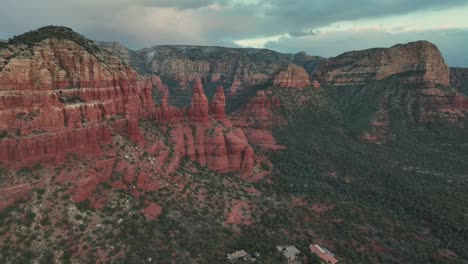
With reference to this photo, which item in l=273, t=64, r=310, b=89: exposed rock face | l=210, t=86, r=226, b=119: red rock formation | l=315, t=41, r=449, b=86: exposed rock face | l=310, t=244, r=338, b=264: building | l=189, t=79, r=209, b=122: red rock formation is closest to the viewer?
l=310, t=244, r=338, b=264: building

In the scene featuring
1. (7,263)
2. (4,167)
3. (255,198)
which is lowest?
(255,198)

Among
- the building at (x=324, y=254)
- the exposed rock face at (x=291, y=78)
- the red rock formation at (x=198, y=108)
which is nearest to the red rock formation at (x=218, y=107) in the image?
the red rock formation at (x=198, y=108)


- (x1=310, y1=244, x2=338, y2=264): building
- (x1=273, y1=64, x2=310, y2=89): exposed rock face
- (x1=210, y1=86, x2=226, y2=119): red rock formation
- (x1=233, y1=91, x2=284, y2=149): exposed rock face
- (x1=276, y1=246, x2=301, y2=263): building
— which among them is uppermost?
(x1=273, y1=64, x2=310, y2=89): exposed rock face

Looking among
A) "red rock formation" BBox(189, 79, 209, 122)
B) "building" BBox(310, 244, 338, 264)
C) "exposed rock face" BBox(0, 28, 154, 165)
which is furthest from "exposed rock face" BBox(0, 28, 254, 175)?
"building" BBox(310, 244, 338, 264)

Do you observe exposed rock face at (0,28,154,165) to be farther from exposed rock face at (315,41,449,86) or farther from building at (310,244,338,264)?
exposed rock face at (315,41,449,86)

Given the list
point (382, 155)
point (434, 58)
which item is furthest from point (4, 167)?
point (434, 58)

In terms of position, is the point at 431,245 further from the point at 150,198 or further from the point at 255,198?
the point at 150,198
